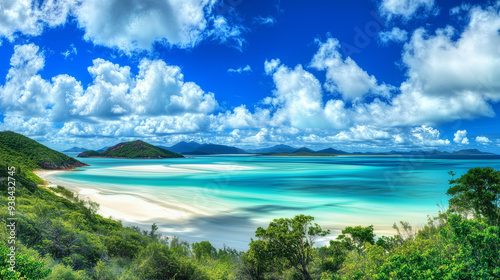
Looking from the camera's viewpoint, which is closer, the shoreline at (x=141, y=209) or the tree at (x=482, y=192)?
the tree at (x=482, y=192)

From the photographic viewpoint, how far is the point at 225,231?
22.5m

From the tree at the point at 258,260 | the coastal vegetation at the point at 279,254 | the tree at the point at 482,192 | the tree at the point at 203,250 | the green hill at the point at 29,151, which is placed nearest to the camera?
the coastal vegetation at the point at 279,254

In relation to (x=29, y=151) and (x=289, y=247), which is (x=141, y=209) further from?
(x=29, y=151)

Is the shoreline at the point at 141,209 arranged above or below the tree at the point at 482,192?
below

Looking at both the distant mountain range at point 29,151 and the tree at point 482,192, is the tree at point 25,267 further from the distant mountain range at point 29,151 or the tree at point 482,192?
the distant mountain range at point 29,151

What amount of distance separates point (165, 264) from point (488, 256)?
10.8 meters

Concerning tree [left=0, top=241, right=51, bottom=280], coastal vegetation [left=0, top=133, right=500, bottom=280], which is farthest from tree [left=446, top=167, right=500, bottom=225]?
tree [left=0, top=241, right=51, bottom=280]

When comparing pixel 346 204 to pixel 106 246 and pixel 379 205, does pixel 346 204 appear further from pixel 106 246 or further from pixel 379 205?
pixel 106 246

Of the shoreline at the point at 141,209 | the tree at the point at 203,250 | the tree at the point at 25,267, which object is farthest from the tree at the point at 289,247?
the shoreline at the point at 141,209

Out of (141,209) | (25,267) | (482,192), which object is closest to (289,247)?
(25,267)

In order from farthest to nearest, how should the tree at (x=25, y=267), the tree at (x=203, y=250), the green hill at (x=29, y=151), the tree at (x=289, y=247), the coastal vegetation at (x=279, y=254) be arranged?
the green hill at (x=29, y=151)
the tree at (x=203, y=250)
the tree at (x=289, y=247)
the tree at (x=25, y=267)
the coastal vegetation at (x=279, y=254)

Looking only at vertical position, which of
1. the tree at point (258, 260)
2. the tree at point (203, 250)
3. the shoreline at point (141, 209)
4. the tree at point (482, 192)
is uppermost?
the tree at point (482, 192)

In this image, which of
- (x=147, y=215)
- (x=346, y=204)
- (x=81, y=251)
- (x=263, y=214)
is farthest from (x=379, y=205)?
(x=81, y=251)

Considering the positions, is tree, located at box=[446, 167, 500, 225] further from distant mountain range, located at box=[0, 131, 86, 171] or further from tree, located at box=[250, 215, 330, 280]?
distant mountain range, located at box=[0, 131, 86, 171]
